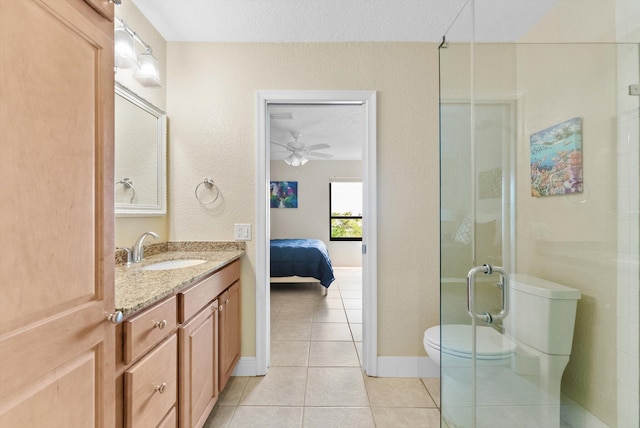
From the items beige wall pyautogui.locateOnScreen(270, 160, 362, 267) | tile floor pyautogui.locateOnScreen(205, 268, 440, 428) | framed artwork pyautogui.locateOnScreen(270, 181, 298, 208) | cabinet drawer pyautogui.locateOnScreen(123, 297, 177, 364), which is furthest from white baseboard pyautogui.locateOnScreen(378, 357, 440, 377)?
framed artwork pyautogui.locateOnScreen(270, 181, 298, 208)

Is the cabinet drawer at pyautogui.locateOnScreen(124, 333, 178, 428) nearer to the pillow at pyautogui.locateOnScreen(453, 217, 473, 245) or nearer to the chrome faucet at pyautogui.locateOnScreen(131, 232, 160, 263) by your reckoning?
the chrome faucet at pyautogui.locateOnScreen(131, 232, 160, 263)

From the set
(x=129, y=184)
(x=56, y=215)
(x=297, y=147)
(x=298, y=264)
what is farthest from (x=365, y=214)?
(x=297, y=147)

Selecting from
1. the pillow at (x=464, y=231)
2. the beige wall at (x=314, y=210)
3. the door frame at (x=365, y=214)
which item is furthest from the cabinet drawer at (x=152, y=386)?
the beige wall at (x=314, y=210)

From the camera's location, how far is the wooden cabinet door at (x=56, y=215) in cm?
54

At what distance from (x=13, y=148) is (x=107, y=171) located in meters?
0.24

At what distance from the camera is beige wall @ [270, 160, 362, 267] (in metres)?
6.61

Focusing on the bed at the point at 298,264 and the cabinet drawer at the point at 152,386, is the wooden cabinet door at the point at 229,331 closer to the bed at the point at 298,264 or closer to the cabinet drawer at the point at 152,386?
the cabinet drawer at the point at 152,386

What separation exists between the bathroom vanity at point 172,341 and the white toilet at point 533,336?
1324mm

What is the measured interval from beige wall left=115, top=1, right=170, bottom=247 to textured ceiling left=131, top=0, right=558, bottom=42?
0.06 m

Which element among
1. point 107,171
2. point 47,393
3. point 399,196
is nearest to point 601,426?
point 399,196

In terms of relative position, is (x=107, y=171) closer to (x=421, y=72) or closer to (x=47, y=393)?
(x=47, y=393)

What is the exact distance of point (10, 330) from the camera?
0.53 meters

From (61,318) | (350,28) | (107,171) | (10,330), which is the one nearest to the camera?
(10,330)

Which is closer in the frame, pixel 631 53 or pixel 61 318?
pixel 61 318
